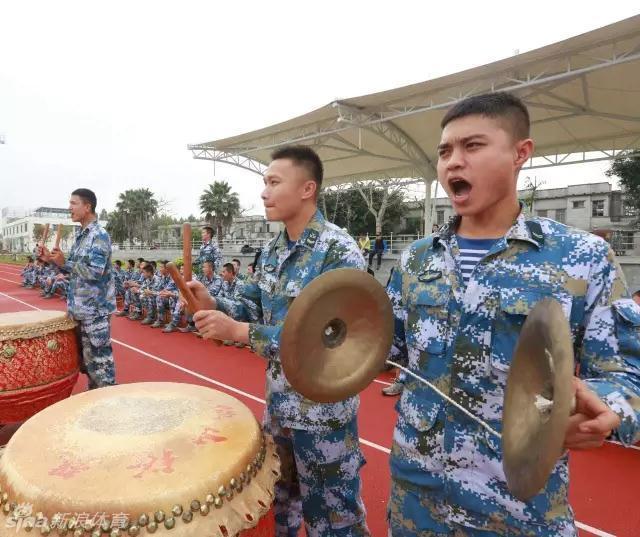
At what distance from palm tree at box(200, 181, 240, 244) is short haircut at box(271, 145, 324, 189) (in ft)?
116

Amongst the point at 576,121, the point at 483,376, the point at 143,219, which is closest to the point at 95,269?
the point at 483,376

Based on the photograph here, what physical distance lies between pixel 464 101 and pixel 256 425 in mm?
1311

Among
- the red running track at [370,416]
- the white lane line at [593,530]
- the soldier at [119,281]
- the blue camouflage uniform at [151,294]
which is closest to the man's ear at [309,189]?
the red running track at [370,416]

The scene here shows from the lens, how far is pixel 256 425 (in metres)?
1.57

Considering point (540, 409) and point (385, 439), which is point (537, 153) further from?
point (540, 409)

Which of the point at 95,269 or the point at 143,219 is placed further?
the point at 143,219

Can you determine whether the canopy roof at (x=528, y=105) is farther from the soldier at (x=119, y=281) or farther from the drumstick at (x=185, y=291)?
the drumstick at (x=185, y=291)

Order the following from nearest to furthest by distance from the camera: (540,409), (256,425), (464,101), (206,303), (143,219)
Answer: (540,409)
(464,101)
(256,425)
(206,303)
(143,219)

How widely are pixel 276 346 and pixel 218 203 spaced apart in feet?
119

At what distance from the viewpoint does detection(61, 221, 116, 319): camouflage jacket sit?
3.96 metres

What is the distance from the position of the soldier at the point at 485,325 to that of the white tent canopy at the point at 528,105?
7227 millimetres

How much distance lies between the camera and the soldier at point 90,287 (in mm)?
3971

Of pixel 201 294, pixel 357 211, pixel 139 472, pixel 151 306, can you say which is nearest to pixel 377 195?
pixel 357 211

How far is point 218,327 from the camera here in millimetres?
1706
